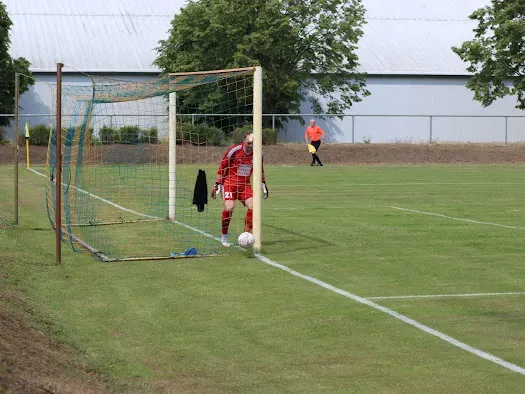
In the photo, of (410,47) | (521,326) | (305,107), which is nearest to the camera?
(521,326)

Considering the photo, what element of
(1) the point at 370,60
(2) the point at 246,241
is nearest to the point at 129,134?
(2) the point at 246,241

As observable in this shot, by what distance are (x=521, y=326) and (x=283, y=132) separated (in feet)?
166

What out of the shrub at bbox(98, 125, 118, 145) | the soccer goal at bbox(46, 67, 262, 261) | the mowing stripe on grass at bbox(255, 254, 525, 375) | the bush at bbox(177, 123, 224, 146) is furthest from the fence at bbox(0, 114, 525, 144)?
the mowing stripe on grass at bbox(255, 254, 525, 375)

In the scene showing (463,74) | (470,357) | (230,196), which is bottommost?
(470,357)

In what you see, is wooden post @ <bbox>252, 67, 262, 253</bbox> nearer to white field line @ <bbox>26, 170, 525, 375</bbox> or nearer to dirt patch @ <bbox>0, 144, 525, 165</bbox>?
white field line @ <bbox>26, 170, 525, 375</bbox>

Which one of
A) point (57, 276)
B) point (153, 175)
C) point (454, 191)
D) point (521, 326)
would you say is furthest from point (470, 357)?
point (153, 175)

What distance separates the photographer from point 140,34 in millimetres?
66062

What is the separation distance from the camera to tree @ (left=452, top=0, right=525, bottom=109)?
52812mm

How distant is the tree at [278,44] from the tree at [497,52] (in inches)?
290

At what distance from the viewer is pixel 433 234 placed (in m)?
16.9

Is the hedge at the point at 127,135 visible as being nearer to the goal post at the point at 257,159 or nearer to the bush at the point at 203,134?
the bush at the point at 203,134

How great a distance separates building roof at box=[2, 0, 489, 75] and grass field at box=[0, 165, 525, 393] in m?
45.4

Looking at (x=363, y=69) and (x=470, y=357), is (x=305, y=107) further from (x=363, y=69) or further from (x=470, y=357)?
(x=470, y=357)

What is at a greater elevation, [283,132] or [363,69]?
[363,69]
